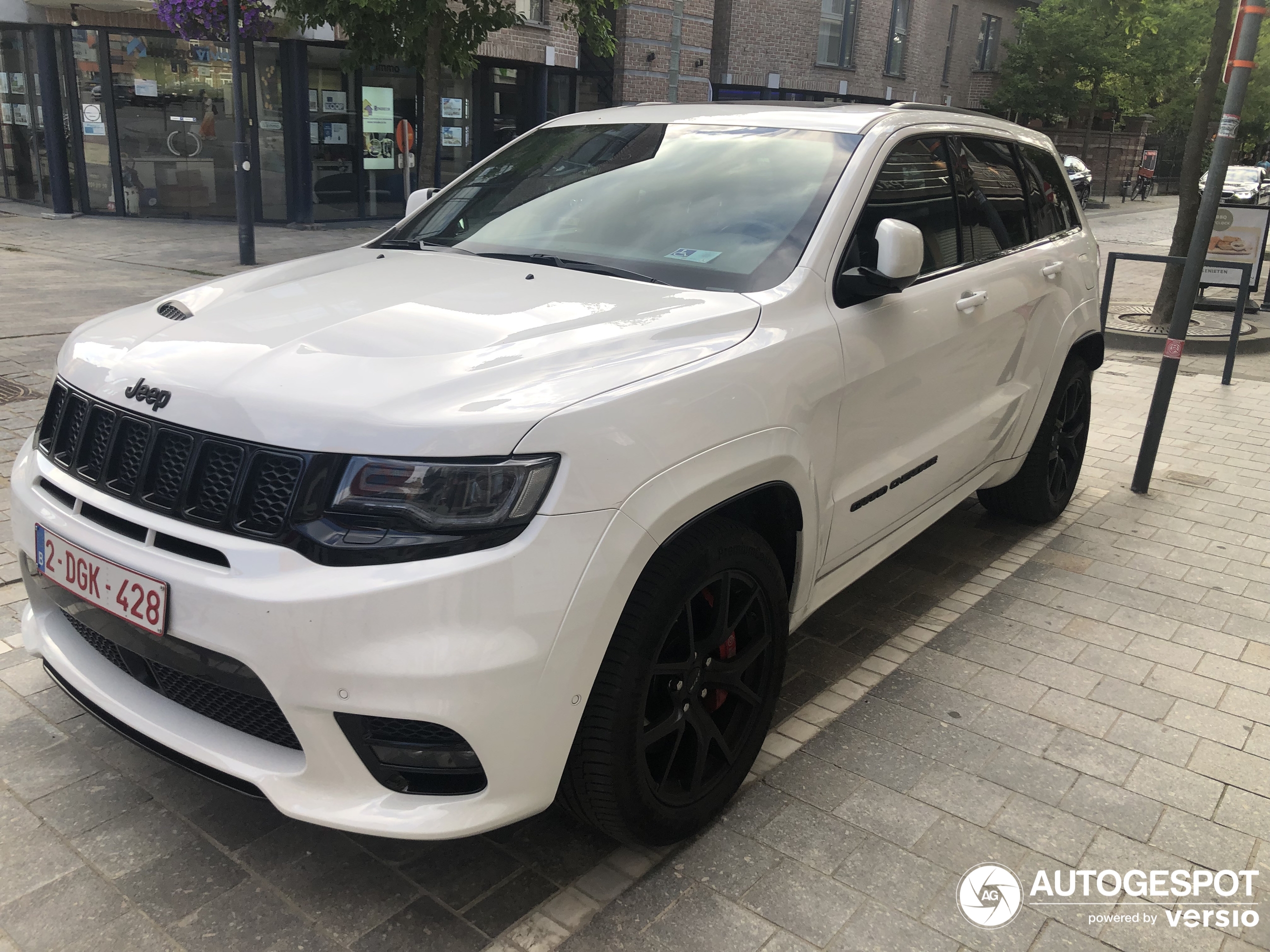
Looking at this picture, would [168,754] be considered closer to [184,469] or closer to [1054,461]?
[184,469]

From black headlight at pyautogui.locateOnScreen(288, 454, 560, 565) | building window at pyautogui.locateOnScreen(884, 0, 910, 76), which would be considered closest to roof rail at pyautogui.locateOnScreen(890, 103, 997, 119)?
black headlight at pyautogui.locateOnScreen(288, 454, 560, 565)

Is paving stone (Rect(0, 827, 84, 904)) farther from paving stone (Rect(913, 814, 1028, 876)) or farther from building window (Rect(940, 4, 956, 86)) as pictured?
building window (Rect(940, 4, 956, 86))

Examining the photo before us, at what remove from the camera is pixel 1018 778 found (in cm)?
311

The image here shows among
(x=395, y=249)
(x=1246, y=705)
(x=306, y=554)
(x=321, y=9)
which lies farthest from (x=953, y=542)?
(x=321, y=9)

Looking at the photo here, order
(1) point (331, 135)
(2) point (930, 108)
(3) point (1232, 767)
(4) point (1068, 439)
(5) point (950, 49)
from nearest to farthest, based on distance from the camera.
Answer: (3) point (1232, 767) < (2) point (930, 108) < (4) point (1068, 439) < (1) point (331, 135) < (5) point (950, 49)

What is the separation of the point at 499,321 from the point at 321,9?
29.2 ft

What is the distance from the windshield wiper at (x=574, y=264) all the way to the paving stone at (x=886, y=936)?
1.72 meters

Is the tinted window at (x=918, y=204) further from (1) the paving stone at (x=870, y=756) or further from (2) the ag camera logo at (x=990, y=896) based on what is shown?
(2) the ag camera logo at (x=990, y=896)

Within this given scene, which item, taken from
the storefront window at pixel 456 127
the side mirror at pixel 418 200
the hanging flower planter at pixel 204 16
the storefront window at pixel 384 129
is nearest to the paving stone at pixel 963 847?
the side mirror at pixel 418 200

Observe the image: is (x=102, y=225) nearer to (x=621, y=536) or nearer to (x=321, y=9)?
(x=321, y=9)

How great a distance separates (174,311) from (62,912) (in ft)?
4.83

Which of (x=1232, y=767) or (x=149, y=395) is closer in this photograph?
(x=149, y=395)

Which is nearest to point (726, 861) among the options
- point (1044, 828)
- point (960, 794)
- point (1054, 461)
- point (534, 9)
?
point (960, 794)

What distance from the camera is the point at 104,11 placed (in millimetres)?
16562
